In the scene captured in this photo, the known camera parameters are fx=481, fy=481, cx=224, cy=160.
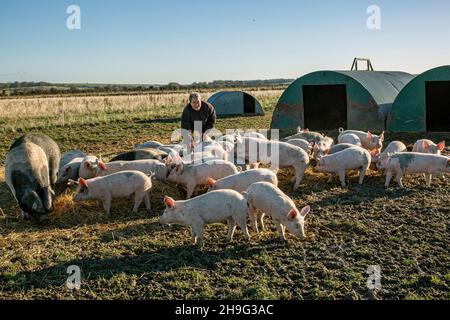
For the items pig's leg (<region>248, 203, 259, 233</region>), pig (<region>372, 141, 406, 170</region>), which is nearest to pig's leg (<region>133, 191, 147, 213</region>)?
pig's leg (<region>248, 203, 259, 233</region>)

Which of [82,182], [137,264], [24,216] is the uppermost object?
[82,182]

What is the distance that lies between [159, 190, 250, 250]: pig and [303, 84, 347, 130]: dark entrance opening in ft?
39.8

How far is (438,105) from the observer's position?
1756 cm

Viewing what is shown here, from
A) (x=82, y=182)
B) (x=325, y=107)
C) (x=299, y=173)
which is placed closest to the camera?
(x=82, y=182)

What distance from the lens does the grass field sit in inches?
200

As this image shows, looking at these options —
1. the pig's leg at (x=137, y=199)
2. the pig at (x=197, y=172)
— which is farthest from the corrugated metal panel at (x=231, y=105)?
the pig's leg at (x=137, y=199)

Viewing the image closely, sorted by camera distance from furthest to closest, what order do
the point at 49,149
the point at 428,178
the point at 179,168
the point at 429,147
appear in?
the point at 429,147 < the point at 49,149 < the point at 428,178 < the point at 179,168

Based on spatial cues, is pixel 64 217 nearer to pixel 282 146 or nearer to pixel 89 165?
pixel 89 165

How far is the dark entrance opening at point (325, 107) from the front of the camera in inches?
720

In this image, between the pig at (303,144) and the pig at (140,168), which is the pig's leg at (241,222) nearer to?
the pig at (140,168)

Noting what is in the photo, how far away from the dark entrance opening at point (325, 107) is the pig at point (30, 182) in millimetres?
11487

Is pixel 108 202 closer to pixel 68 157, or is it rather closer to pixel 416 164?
pixel 68 157

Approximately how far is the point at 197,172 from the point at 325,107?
37.2ft

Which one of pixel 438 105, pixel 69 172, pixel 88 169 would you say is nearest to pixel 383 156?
pixel 88 169
